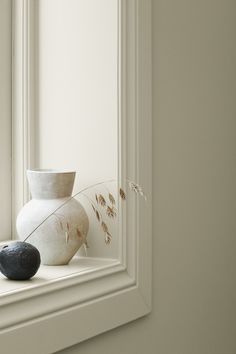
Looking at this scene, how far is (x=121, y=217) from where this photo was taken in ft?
5.67

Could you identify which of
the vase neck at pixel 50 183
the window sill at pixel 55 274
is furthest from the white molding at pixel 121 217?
the vase neck at pixel 50 183

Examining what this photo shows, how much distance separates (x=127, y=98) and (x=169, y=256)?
0.46 metres

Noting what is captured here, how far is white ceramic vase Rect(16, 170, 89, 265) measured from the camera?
1654 mm

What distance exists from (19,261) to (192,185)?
2.33 ft

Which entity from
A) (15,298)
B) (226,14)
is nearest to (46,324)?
(15,298)

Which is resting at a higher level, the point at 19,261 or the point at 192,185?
the point at 192,185

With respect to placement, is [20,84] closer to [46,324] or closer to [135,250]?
[135,250]

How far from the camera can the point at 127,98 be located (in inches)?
68.5

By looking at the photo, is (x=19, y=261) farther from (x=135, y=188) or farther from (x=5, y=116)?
(x=5, y=116)

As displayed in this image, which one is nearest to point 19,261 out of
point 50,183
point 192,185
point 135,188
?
point 50,183

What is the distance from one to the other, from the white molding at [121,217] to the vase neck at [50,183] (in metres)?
0.12

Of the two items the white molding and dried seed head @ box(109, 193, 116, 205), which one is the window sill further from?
dried seed head @ box(109, 193, 116, 205)

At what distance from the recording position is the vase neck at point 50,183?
1.69 metres

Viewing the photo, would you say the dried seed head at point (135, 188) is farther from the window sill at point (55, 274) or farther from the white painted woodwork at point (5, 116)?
the white painted woodwork at point (5, 116)
